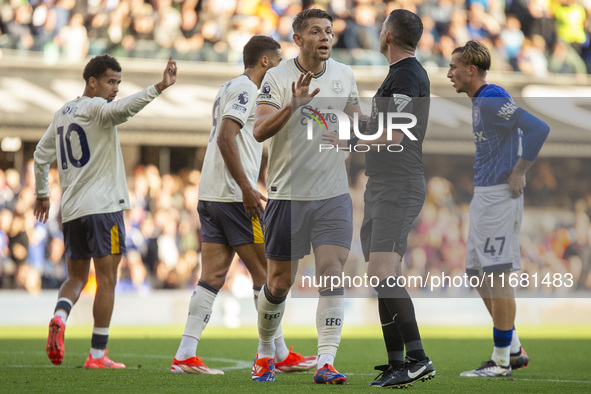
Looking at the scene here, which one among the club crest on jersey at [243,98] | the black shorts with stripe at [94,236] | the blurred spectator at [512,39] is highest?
the blurred spectator at [512,39]

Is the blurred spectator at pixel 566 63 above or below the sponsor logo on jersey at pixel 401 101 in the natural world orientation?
above

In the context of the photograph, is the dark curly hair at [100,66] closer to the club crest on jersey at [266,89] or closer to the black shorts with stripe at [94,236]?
the black shorts with stripe at [94,236]

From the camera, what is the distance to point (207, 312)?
6.48 meters

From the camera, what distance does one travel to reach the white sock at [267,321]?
5820 millimetres

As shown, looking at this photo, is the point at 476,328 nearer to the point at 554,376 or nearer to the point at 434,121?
the point at 434,121

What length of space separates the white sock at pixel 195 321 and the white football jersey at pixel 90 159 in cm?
118

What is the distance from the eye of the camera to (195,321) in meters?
6.37

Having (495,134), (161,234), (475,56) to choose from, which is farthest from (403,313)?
(161,234)

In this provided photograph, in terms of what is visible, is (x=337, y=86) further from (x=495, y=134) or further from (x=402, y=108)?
(x=495, y=134)

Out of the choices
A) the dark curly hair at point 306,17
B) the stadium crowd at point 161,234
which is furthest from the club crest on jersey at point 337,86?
the stadium crowd at point 161,234

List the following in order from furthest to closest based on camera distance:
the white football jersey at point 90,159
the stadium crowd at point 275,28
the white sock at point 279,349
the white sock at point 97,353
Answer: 1. the stadium crowd at point 275,28
2. the white football jersey at point 90,159
3. the white sock at point 97,353
4. the white sock at point 279,349

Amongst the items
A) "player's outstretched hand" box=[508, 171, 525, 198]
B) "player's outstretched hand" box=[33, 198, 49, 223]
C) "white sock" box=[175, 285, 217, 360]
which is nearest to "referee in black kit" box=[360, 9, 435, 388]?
"player's outstretched hand" box=[508, 171, 525, 198]

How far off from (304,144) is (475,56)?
67.2 inches

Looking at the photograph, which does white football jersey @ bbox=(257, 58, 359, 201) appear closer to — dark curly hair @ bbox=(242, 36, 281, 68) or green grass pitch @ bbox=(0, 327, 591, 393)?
dark curly hair @ bbox=(242, 36, 281, 68)
